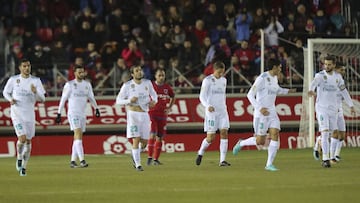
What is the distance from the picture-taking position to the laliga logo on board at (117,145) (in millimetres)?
27266

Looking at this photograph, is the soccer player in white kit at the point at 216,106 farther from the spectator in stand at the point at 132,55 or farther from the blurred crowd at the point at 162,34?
the spectator in stand at the point at 132,55

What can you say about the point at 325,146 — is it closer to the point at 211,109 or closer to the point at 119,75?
the point at 211,109

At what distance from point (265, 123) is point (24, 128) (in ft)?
15.0

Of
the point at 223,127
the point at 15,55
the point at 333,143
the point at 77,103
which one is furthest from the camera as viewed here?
the point at 15,55

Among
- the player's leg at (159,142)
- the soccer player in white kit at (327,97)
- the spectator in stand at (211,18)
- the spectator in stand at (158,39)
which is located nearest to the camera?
the soccer player in white kit at (327,97)

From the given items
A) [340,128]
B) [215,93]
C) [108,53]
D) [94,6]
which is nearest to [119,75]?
[108,53]

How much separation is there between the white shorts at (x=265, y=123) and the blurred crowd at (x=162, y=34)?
317 inches

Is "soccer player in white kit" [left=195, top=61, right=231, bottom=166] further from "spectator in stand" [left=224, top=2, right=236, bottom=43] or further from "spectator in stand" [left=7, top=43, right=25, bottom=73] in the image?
"spectator in stand" [left=224, top=2, right=236, bottom=43]

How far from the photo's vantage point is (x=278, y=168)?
62.9ft

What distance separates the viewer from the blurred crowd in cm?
2720

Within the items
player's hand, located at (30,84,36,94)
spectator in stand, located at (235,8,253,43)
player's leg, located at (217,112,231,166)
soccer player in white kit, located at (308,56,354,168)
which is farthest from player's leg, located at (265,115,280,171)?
spectator in stand, located at (235,8,253,43)

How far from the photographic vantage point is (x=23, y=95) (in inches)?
747

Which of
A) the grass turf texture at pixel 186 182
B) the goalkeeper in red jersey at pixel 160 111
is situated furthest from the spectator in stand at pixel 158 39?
the goalkeeper in red jersey at pixel 160 111

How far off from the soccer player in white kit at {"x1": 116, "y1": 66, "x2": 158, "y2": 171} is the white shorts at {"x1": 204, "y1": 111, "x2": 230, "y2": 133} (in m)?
1.28
